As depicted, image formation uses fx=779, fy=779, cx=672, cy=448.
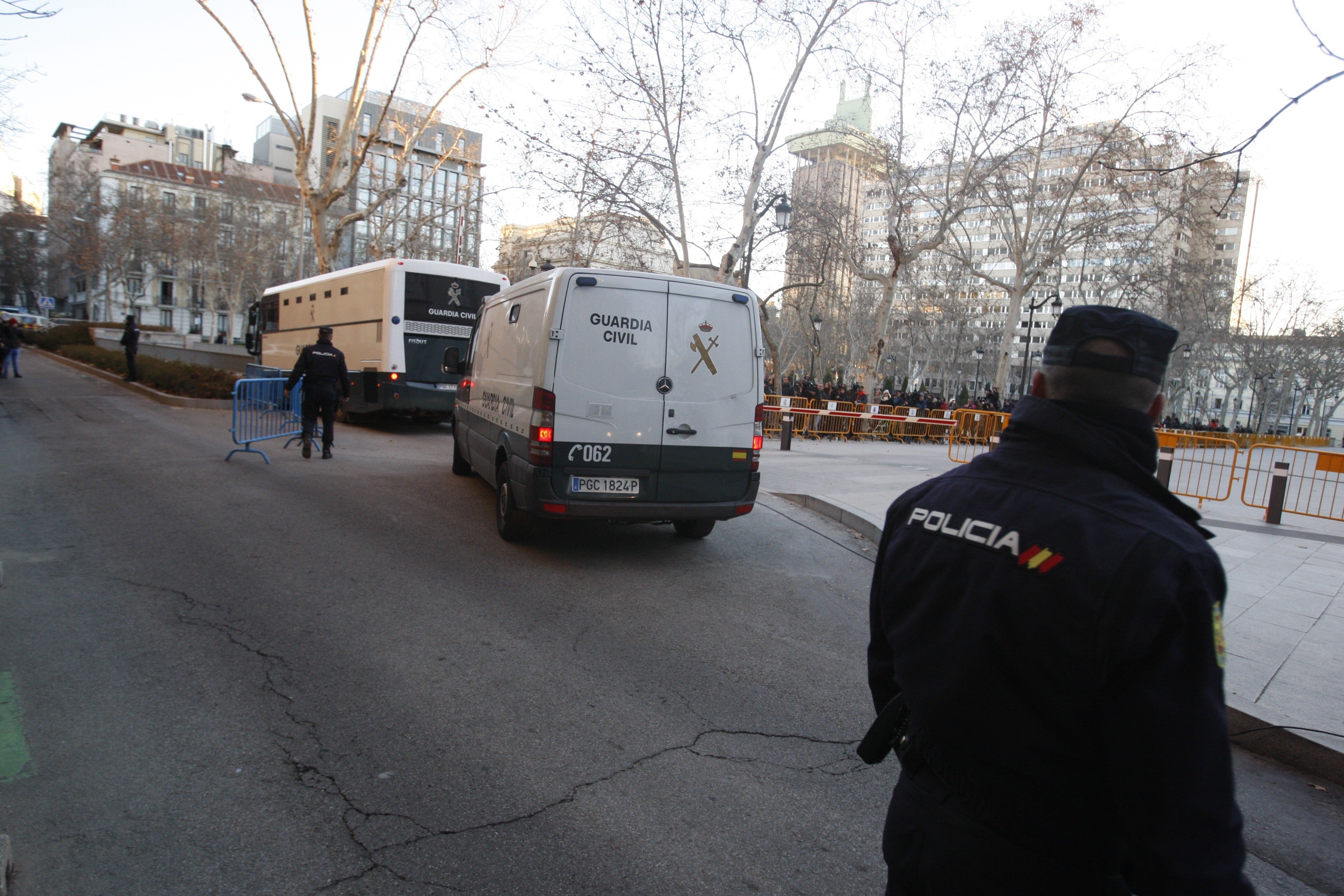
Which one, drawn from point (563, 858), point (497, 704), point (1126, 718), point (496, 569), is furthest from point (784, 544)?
point (1126, 718)

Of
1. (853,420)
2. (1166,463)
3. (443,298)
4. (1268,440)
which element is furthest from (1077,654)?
(1268,440)

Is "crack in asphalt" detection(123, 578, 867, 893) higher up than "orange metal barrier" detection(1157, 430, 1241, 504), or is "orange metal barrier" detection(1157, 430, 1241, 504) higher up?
"orange metal barrier" detection(1157, 430, 1241, 504)

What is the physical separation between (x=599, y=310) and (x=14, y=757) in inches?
182

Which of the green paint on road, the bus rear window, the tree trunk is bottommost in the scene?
the green paint on road

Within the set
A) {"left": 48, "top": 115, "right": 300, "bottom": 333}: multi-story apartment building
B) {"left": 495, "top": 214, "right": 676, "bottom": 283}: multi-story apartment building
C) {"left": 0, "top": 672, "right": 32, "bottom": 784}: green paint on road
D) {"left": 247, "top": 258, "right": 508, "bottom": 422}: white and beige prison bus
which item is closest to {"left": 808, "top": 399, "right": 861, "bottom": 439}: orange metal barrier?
{"left": 495, "top": 214, "right": 676, "bottom": 283}: multi-story apartment building

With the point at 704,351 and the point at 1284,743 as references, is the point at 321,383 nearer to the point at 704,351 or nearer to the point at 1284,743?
the point at 704,351

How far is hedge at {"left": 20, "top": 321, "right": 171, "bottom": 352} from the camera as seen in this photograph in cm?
3584

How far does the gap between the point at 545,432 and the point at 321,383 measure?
6.30 metres

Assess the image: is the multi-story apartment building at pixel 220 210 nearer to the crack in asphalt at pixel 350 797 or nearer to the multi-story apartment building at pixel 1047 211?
the multi-story apartment building at pixel 1047 211

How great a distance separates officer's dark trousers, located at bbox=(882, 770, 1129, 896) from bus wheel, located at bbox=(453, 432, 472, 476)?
30.4 feet

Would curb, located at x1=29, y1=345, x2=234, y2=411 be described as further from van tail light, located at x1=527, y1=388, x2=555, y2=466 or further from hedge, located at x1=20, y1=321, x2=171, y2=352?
hedge, located at x1=20, y1=321, x2=171, y2=352

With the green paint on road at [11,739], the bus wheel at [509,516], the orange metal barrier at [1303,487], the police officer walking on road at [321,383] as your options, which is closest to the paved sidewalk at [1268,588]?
the orange metal barrier at [1303,487]

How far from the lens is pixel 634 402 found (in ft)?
21.6

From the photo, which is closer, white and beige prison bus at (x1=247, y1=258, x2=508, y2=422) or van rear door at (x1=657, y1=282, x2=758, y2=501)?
van rear door at (x1=657, y1=282, x2=758, y2=501)
